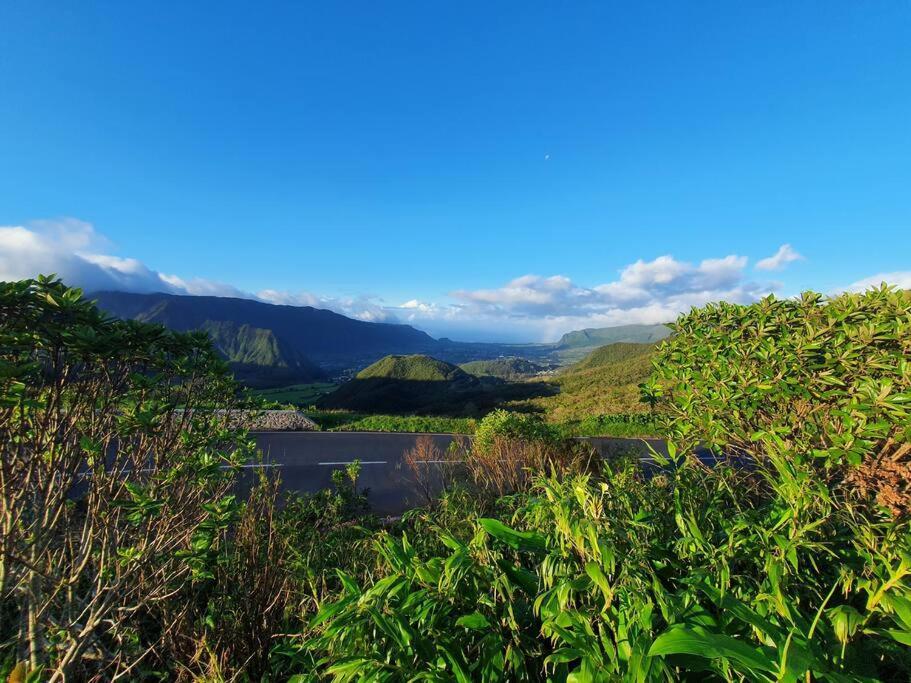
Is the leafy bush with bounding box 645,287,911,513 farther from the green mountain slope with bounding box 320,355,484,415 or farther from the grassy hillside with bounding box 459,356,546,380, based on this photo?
the grassy hillside with bounding box 459,356,546,380

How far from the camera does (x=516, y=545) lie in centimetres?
182

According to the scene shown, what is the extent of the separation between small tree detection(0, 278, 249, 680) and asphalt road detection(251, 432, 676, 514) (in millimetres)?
3269

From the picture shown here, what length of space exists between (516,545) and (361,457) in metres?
9.53

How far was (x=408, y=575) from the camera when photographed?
1789 mm

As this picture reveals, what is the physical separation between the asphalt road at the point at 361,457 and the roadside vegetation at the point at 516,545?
329cm

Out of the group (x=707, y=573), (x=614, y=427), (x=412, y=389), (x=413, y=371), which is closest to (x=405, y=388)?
(x=412, y=389)

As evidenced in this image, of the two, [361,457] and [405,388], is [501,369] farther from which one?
[361,457]

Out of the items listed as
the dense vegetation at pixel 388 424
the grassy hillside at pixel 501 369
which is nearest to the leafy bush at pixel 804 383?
the dense vegetation at pixel 388 424

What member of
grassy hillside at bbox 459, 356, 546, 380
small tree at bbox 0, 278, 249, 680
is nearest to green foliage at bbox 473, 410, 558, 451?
small tree at bbox 0, 278, 249, 680

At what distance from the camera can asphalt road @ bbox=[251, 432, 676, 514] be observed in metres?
7.54

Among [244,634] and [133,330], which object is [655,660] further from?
[133,330]

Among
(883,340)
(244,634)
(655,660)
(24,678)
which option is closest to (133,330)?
(24,678)

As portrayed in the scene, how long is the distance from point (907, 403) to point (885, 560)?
1.26 meters

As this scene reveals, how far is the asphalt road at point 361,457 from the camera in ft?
24.7
